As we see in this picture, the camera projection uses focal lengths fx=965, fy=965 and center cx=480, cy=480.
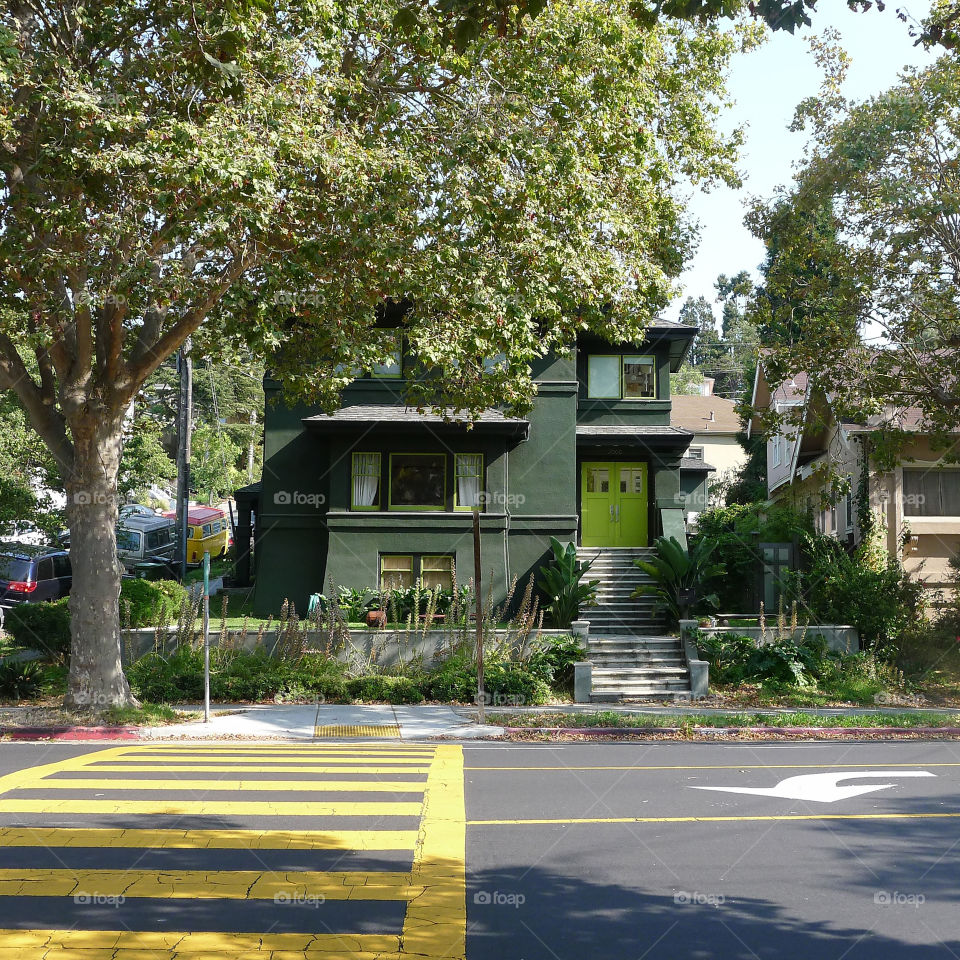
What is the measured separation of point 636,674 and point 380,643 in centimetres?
497

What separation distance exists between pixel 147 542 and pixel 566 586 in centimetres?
2149

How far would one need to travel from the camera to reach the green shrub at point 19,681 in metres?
16.0

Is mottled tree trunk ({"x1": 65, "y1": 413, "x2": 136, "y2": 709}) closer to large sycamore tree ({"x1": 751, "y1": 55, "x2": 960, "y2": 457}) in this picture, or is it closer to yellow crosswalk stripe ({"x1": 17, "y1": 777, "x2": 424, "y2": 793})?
yellow crosswalk stripe ({"x1": 17, "y1": 777, "x2": 424, "y2": 793})

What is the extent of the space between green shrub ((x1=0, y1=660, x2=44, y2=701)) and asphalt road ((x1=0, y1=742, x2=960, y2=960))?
15.1 ft

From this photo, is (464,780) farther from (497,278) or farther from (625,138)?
(625,138)

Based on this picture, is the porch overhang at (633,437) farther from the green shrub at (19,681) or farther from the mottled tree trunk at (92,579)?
the green shrub at (19,681)

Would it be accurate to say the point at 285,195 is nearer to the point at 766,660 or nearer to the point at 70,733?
the point at 70,733

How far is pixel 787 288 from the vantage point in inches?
784

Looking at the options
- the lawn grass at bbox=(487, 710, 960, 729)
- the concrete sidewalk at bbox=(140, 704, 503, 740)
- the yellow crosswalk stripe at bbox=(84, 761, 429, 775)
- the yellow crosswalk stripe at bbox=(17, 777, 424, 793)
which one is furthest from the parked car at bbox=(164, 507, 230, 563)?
the yellow crosswalk stripe at bbox=(17, 777, 424, 793)

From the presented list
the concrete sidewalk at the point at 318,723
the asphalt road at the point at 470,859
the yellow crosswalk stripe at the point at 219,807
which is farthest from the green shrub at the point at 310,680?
the yellow crosswalk stripe at the point at 219,807

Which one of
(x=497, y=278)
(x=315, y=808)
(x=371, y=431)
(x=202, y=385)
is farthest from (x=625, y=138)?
Result: (x=202, y=385)

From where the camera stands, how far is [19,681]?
16.1m

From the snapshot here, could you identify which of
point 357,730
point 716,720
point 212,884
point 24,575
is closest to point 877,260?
point 716,720

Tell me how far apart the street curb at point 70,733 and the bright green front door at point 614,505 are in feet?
46.1
